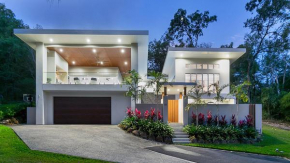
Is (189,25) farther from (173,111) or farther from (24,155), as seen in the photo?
(24,155)

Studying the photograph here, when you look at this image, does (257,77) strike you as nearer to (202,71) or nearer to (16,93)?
(202,71)

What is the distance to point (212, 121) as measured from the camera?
37.9 ft

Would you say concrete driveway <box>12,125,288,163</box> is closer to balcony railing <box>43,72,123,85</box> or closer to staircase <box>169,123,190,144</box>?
staircase <box>169,123,190,144</box>

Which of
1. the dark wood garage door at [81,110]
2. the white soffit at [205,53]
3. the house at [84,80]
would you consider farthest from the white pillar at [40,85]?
the white soffit at [205,53]

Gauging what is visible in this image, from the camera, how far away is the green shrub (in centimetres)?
1031

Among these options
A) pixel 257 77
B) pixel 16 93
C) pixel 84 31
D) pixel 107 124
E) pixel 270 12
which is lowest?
pixel 107 124

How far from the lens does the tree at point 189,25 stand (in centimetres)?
3578

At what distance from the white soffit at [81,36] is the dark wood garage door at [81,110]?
417 centimetres

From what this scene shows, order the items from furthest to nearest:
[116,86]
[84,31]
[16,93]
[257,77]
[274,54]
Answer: [257,77] → [274,54] → [16,93] → [116,86] → [84,31]

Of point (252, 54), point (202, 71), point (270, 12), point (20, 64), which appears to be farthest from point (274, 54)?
point (20, 64)

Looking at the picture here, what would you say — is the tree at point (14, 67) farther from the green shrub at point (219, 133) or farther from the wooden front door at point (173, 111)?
the green shrub at point (219, 133)

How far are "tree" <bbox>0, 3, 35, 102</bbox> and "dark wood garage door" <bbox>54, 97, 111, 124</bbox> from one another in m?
13.9

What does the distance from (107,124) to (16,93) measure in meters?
18.3

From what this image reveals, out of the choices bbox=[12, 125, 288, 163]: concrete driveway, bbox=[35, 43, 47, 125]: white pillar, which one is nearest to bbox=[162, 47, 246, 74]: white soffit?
bbox=[12, 125, 288, 163]: concrete driveway
